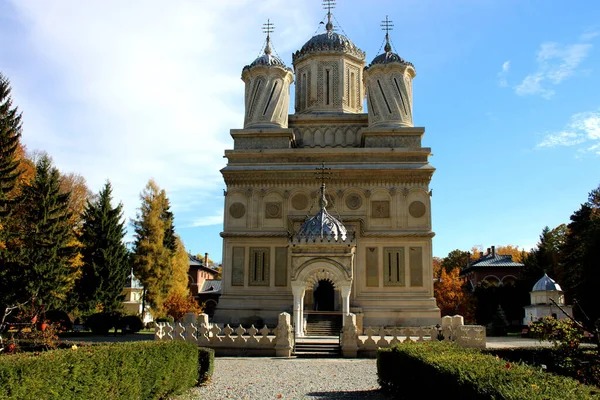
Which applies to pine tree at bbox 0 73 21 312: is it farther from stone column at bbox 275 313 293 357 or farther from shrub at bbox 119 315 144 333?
stone column at bbox 275 313 293 357

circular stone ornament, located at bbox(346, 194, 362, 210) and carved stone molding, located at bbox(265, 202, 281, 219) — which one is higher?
circular stone ornament, located at bbox(346, 194, 362, 210)

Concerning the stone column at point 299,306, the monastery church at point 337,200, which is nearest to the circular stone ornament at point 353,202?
the monastery church at point 337,200

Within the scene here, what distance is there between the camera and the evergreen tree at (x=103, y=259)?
100.0ft

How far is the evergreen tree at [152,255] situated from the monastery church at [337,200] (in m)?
7.94

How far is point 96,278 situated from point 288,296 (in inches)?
436

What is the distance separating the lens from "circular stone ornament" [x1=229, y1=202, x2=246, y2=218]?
93.0 feet

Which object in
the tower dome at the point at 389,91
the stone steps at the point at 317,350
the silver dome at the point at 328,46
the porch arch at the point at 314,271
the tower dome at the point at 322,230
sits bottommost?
the stone steps at the point at 317,350

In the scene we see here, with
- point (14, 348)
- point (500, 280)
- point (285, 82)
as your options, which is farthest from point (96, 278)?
point (500, 280)

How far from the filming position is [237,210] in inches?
1118

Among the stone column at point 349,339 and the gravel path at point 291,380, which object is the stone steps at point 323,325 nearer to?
the stone column at point 349,339

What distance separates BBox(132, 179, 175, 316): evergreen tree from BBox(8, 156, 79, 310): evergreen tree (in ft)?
19.9

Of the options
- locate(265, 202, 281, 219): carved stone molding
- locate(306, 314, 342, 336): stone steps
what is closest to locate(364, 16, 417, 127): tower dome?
locate(265, 202, 281, 219): carved stone molding

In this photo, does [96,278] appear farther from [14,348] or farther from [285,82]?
[14,348]

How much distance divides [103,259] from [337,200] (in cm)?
1354
